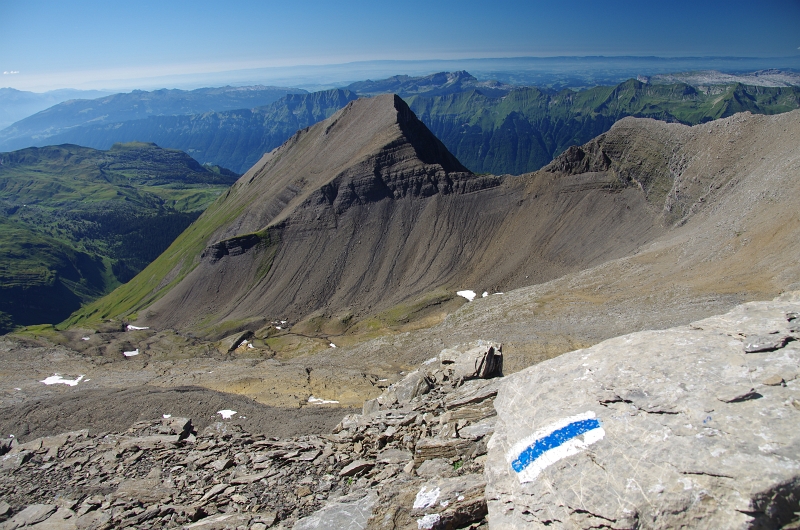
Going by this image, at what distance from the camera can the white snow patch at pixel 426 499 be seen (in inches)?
519

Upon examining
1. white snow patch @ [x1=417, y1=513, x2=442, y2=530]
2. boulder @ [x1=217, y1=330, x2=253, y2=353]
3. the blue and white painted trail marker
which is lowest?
boulder @ [x1=217, y1=330, x2=253, y2=353]

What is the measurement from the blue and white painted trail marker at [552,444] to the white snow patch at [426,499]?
2.40m

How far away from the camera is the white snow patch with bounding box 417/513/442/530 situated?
1255 cm

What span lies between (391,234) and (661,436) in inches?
3445

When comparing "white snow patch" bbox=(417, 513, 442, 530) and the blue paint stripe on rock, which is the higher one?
the blue paint stripe on rock

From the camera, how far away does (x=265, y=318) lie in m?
87.4

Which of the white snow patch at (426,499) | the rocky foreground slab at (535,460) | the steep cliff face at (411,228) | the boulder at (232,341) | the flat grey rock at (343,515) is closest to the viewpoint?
the rocky foreground slab at (535,460)

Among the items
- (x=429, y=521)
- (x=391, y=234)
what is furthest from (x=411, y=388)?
(x=391, y=234)

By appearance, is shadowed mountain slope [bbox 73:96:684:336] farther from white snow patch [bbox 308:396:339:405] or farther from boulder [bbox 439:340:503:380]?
boulder [bbox 439:340:503:380]

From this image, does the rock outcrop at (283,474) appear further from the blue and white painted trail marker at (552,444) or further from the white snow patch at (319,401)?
the white snow patch at (319,401)

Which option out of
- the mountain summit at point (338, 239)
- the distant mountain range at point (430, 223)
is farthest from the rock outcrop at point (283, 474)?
the mountain summit at point (338, 239)

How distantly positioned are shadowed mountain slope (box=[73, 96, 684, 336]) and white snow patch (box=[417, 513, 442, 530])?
2773 inches

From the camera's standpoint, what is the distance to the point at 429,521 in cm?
1261

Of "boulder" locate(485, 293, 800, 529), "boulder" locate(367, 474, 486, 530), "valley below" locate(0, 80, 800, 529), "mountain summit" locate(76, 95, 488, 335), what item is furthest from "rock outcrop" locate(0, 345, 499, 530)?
"mountain summit" locate(76, 95, 488, 335)
